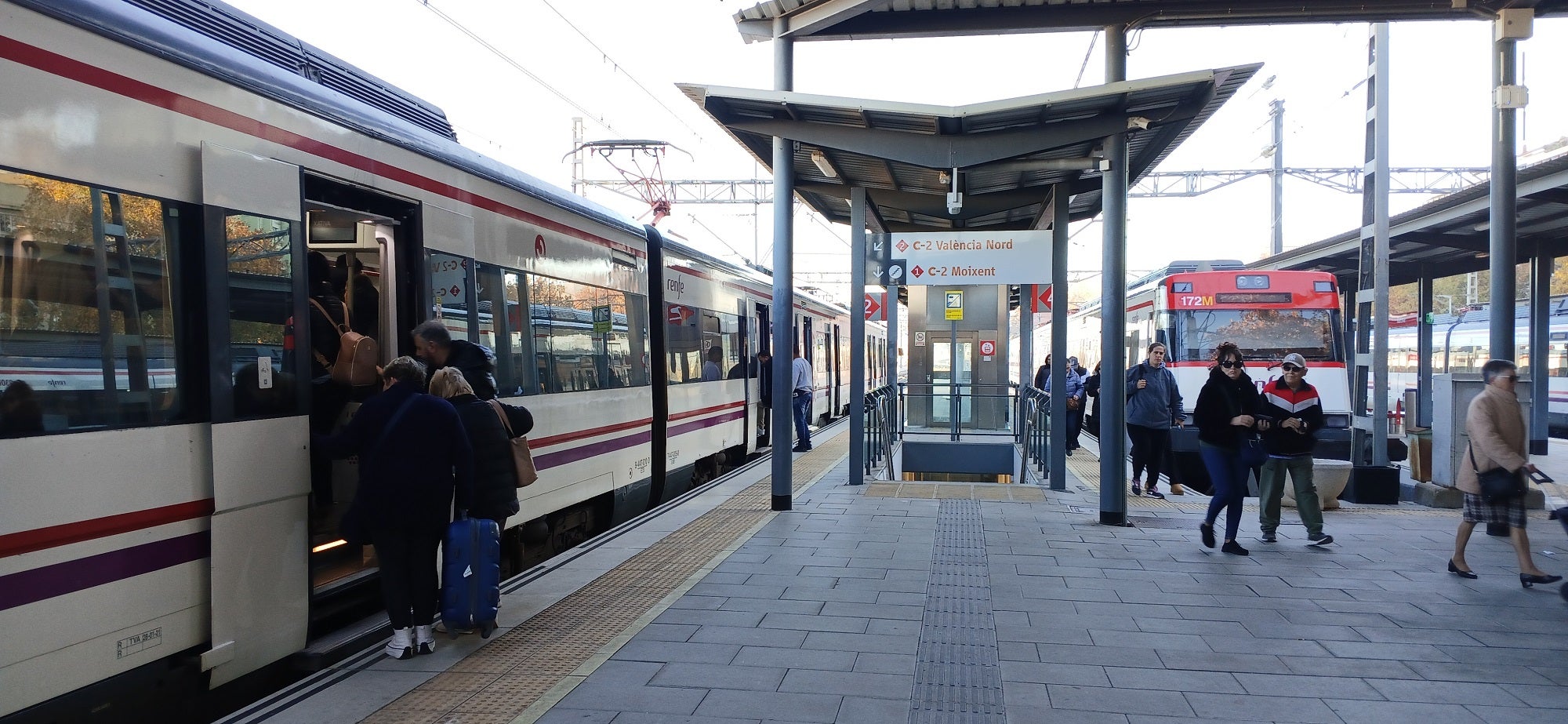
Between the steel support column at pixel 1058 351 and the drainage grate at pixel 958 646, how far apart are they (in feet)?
11.5

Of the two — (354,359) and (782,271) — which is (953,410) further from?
(354,359)

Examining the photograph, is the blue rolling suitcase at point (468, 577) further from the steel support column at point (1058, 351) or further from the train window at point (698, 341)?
the steel support column at point (1058, 351)

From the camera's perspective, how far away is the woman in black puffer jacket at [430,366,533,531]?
5066mm

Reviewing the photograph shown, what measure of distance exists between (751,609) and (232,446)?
9.27 feet

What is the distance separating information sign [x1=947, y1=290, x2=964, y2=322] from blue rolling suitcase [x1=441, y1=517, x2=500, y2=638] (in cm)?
797

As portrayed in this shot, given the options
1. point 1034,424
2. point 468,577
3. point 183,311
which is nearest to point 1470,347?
point 1034,424

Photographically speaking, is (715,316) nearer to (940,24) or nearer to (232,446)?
(940,24)

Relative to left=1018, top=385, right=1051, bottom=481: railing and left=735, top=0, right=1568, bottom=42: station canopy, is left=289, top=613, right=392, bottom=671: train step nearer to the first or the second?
left=735, top=0, right=1568, bottom=42: station canopy

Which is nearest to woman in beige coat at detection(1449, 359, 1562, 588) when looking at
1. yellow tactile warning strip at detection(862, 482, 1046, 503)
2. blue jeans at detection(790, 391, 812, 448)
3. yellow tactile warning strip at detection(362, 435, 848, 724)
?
yellow tactile warning strip at detection(862, 482, 1046, 503)

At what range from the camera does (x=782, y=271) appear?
9531mm

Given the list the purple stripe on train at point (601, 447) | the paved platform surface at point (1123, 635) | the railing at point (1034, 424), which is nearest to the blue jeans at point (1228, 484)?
the paved platform surface at point (1123, 635)

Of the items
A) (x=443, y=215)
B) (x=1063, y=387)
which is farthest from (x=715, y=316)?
(x=443, y=215)

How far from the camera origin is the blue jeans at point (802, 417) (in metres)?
15.2

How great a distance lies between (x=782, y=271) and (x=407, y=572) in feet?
17.6
